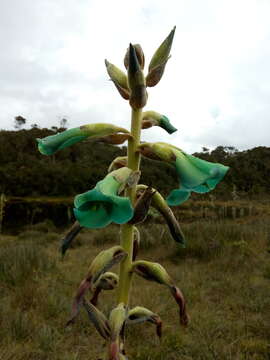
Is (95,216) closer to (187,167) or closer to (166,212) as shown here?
(166,212)

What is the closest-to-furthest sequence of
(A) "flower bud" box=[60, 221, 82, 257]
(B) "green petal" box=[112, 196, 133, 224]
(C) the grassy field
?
1. (B) "green petal" box=[112, 196, 133, 224]
2. (A) "flower bud" box=[60, 221, 82, 257]
3. (C) the grassy field

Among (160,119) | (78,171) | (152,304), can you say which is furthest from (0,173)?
(160,119)

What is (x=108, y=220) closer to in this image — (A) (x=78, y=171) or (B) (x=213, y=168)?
(B) (x=213, y=168)

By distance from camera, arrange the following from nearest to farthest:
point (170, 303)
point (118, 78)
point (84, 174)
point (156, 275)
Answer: point (156, 275), point (118, 78), point (170, 303), point (84, 174)

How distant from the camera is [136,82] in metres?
1.13

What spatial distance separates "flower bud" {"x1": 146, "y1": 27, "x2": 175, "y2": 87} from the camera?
119 cm

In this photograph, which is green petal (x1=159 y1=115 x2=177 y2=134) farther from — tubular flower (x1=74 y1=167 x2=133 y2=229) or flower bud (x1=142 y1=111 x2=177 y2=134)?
tubular flower (x1=74 y1=167 x2=133 y2=229)

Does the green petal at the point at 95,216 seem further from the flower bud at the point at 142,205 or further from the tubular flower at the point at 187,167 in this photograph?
the tubular flower at the point at 187,167

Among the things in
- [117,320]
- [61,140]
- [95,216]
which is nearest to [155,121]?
[61,140]

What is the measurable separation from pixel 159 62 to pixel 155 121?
0.22 m

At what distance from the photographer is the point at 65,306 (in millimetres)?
4957

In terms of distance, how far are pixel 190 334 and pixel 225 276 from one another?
8.51 ft

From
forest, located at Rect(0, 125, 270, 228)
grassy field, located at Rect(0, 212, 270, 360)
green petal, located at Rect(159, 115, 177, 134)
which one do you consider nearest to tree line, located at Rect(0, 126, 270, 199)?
forest, located at Rect(0, 125, 270, 228)

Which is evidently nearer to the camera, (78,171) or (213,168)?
(213,168)
